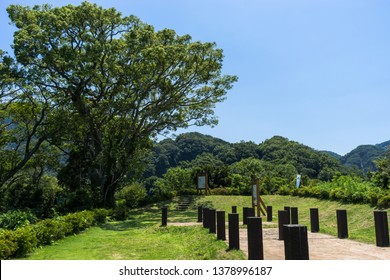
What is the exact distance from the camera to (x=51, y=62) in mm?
22781

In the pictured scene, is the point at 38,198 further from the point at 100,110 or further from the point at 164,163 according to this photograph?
the point at 164,163

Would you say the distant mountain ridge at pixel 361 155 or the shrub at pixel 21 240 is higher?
the distant mountain ridge at pixel 361 155

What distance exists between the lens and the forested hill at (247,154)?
68500mm

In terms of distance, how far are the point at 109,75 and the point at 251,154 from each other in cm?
4899

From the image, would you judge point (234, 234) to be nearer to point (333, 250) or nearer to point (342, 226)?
point (333, 250)

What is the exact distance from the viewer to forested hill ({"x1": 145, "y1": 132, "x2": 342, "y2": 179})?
6806 centimetres

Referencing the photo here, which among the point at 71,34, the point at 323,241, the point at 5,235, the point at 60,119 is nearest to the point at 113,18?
the point at 71,34

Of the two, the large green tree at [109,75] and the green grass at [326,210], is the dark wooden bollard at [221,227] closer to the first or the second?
the green grass at [326,210]

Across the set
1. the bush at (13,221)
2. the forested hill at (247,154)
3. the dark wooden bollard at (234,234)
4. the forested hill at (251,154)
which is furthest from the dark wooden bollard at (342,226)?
the forested hill at (247,154)

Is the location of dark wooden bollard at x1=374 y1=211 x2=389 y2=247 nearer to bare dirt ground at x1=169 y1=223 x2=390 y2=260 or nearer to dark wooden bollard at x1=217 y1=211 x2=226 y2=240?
bare dirt ground at x1=169 y1=223 x2=390 y2=260

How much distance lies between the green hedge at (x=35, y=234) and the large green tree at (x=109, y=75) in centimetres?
1066

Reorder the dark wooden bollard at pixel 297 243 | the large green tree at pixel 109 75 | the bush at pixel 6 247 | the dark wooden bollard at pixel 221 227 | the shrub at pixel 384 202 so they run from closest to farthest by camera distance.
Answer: the dark wooden bollard at pixel 297 243 < the bush at pixel 6 247 < the dark wooden bollard at pixel 221 227 < the shrub at pixel 384 202 < the large green tree at pixel 109 75

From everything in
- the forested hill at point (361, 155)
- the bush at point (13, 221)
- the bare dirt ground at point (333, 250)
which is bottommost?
the bare dirt ground at point (333, 250)

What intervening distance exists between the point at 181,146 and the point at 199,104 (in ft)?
176
